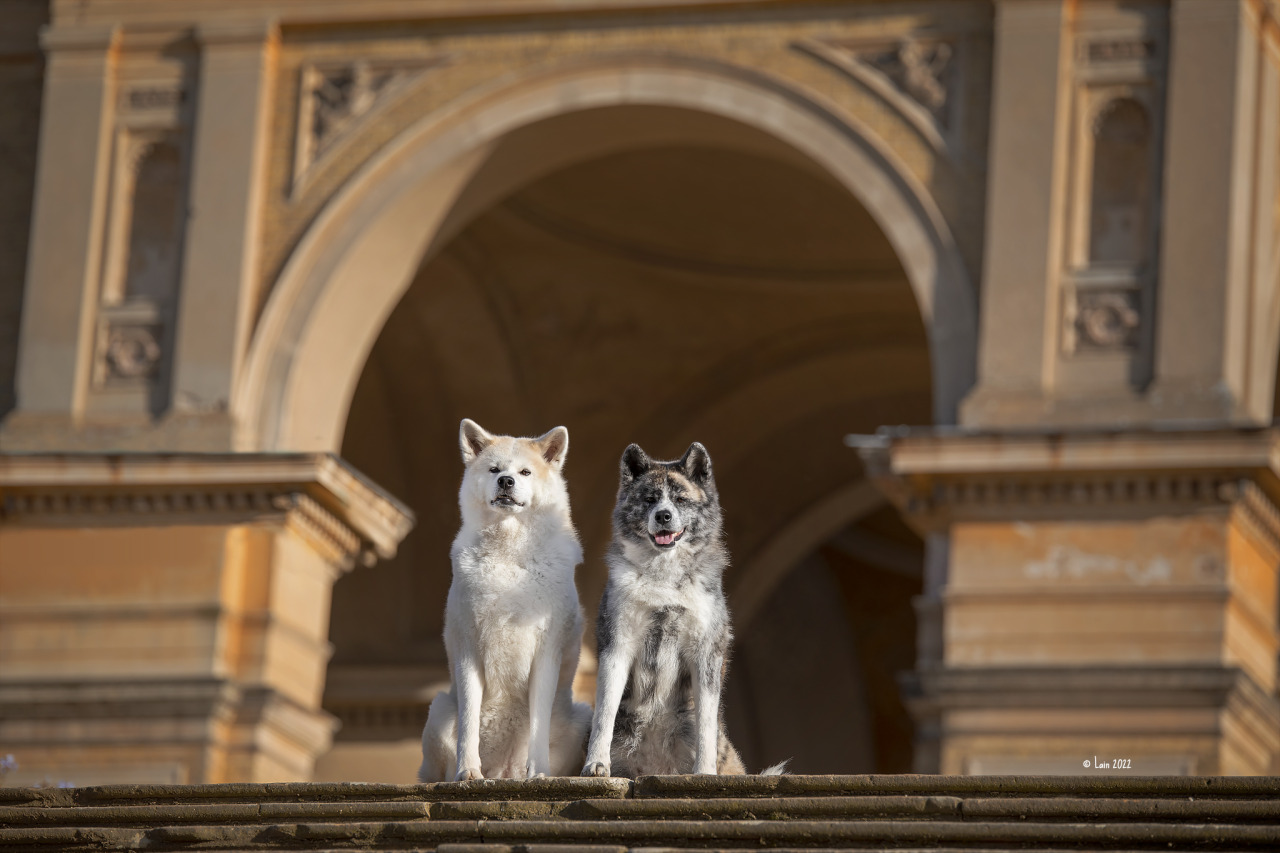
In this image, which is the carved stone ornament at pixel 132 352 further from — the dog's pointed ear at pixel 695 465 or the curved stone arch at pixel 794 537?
the curved stone arch at pixel 794 537

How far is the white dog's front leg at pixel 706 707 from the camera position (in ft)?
26.1

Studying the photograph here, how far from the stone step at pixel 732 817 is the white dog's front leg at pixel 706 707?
295 millimetres

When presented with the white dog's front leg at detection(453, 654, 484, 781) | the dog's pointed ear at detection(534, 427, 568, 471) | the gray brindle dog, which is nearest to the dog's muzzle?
the gray brindle dog

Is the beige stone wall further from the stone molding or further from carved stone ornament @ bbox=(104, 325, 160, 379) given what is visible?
the stone molding

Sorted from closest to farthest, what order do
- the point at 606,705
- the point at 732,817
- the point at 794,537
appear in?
the point at 732,817 < the point at 606,705 < the point at 794,537

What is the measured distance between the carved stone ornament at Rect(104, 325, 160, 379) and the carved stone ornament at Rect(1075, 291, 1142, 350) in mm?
6281

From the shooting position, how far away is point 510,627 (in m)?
8.26

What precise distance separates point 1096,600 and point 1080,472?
786 millimetres

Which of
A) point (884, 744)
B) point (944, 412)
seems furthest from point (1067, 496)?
point (884, 744)

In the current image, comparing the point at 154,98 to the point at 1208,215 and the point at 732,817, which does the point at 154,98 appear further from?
the point at 732,817

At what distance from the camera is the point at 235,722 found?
14875mm

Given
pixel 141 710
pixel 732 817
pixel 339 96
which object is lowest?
pixel 732 817

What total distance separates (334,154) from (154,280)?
1.54 meters

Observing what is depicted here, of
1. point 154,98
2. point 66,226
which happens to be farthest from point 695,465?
point 154,98
